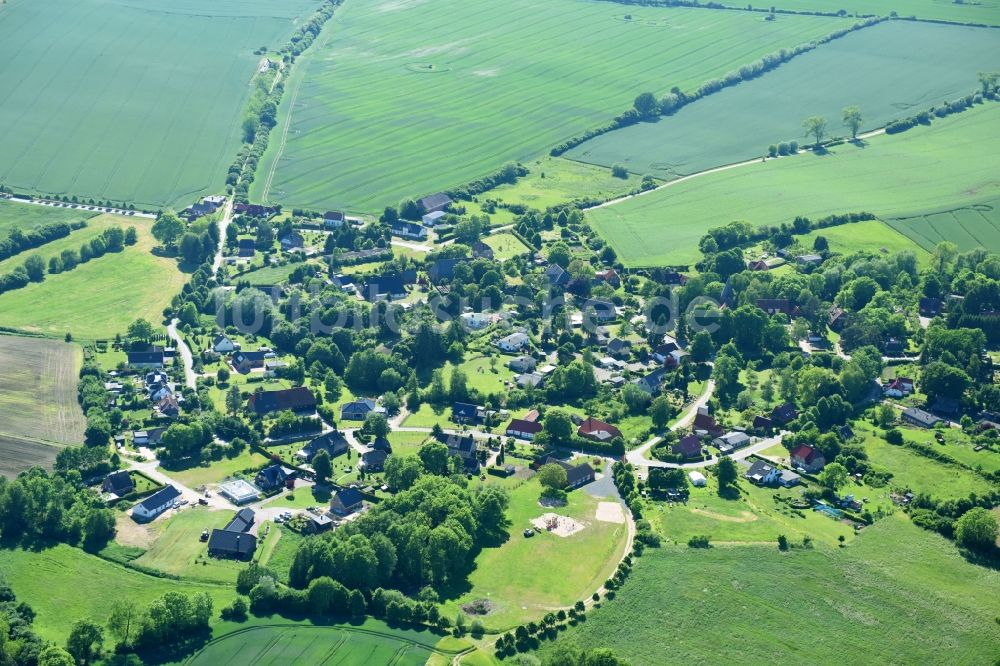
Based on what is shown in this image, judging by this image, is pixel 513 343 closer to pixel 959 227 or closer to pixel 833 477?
pixel 833 477

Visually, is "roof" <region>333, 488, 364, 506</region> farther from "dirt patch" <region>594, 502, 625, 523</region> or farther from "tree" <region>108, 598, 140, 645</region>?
"tree" <region>108, 598, 140, 645</region>

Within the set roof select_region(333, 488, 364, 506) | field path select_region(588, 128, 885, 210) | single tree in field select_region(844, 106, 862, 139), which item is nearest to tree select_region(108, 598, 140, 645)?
roof select_region(333, 488, 364, 506)

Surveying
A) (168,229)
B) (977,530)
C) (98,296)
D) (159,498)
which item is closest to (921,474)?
(977,530)

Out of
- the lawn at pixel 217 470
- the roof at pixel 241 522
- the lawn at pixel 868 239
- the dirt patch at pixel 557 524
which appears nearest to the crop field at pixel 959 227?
the lawn at pixel 868 239

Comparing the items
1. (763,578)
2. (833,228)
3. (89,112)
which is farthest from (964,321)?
(89,112)

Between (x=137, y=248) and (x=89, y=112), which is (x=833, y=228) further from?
(x=89, y=112)
